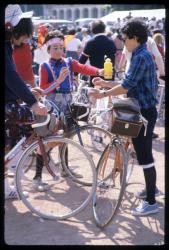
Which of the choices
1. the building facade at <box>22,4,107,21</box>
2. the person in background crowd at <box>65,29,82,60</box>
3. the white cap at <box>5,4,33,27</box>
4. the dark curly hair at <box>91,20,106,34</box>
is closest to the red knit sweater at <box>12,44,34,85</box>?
the white cap at <box>5,4,33,27</box>

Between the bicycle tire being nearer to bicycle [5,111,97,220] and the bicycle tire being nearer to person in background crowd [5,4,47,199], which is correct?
bicycle [5,111,97,220]

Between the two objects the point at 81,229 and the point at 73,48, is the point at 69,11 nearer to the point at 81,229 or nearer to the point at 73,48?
the point at 73,48

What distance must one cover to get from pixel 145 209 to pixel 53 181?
40.2 inches

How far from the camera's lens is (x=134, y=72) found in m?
3.76

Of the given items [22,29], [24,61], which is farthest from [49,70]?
[22,29]

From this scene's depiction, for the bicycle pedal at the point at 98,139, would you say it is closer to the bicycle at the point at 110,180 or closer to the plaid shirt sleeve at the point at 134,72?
the bicycle at the point at 110,180

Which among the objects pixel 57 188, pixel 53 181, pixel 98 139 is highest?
pixel 98 139

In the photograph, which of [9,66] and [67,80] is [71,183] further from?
[9,66]

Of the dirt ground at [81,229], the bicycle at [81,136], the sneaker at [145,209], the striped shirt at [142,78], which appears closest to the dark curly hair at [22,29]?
the bicycle at [81,136]

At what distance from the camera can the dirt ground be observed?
370cm

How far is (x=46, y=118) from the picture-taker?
3.93 metres

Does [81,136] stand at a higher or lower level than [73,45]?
lower

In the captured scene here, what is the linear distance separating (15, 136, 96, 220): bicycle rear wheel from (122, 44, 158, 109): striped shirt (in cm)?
74

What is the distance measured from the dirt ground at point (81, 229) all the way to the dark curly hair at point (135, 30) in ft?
5.76
